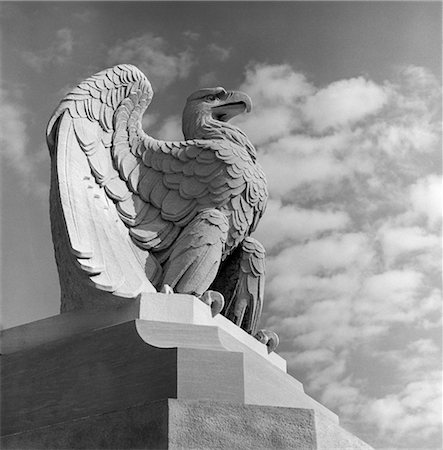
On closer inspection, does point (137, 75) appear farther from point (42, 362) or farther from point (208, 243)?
point (42, 362)

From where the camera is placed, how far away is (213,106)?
7465mm

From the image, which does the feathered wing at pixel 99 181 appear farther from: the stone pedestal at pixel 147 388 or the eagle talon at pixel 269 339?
the eagle talon at pixel 269 339

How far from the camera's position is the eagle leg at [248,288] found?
6.98 metres

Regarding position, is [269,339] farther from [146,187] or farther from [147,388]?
[147,388]

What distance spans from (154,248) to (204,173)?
0.83 metres

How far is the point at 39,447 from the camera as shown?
5.03 meters

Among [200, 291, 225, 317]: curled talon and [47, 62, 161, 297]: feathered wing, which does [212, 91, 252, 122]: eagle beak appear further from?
[200, 291, 225, 317]: curled talon

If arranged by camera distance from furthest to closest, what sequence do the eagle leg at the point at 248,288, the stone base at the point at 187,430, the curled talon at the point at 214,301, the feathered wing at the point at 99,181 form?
1. the eagle leg at the point at 248,288
2. the curled talon at the point at 214,301
3. the feathered wing at the point at 99,181
4. the stone base at the point at 187,430

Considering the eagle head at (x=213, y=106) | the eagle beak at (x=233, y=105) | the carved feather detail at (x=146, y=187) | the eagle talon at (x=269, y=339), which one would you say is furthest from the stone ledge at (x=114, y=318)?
the eagle beak at (x=233, y=105)

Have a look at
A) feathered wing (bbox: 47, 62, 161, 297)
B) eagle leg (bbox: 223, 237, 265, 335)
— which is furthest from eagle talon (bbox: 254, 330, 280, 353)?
feathered wing (bbox: 47, 62, 161, 297)

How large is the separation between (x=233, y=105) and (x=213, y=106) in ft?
0.68

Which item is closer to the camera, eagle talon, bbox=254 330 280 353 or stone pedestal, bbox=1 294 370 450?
stone pedestal, bbox=1 294 370 450

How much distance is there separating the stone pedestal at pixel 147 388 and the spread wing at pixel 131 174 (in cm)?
69

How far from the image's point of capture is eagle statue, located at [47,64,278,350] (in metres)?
6.05
